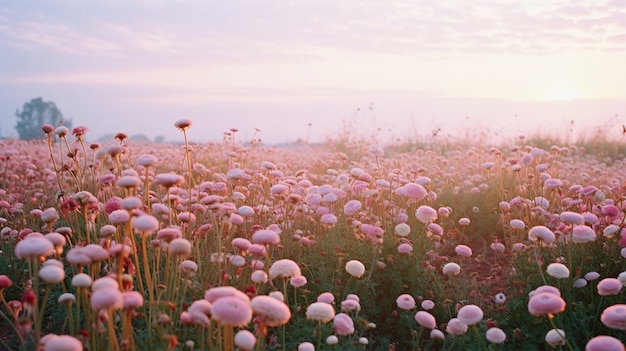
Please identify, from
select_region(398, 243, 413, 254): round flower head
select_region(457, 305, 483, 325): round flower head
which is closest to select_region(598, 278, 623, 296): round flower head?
select_region(457, 305, 483, 325): round flower head

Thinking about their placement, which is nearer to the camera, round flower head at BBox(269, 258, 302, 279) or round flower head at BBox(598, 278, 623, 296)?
round flower head at BBox(269, 258, 302, 279)

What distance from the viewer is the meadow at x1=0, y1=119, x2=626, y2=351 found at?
2.61m

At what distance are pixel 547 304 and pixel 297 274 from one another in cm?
116

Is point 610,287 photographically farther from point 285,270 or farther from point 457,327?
point 285,270

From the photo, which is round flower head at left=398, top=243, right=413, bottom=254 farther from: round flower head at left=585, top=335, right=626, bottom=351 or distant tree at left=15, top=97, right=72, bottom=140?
distant tree at left=15, top=97, right=72, bottom=140

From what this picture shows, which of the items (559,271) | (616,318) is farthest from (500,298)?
(616,318)

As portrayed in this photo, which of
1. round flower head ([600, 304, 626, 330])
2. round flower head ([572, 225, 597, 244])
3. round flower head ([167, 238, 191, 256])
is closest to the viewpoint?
round flower head ([600, 304, 626, 330])

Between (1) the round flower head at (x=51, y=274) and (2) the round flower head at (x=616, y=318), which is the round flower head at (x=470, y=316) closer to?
(2) the round flower head at (x=616, y=318)

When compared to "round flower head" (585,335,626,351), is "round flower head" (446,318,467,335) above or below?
below

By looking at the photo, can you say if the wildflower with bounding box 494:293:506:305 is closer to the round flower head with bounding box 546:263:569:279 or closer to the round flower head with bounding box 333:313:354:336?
the round flower head with bounding box 546:263:569:279

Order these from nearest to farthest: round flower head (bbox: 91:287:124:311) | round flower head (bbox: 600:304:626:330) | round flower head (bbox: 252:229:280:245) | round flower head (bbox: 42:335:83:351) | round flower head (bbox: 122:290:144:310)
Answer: round flower head (bbox: 42:335:83:351)
round flower head (bbox: 91:287:124:311)
round flower head (bbox: 122:290:144:310)
round flower head (bbox: 600:304:626:330)
round flower head (bbox: 252:229:280:245)

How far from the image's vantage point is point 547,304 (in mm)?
2596

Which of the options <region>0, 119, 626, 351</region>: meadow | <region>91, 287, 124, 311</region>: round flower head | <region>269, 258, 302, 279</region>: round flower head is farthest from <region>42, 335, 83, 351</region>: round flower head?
<region>269, 258, 302, 279</region>: round flower head

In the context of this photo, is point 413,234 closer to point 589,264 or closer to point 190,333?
point 589,264
